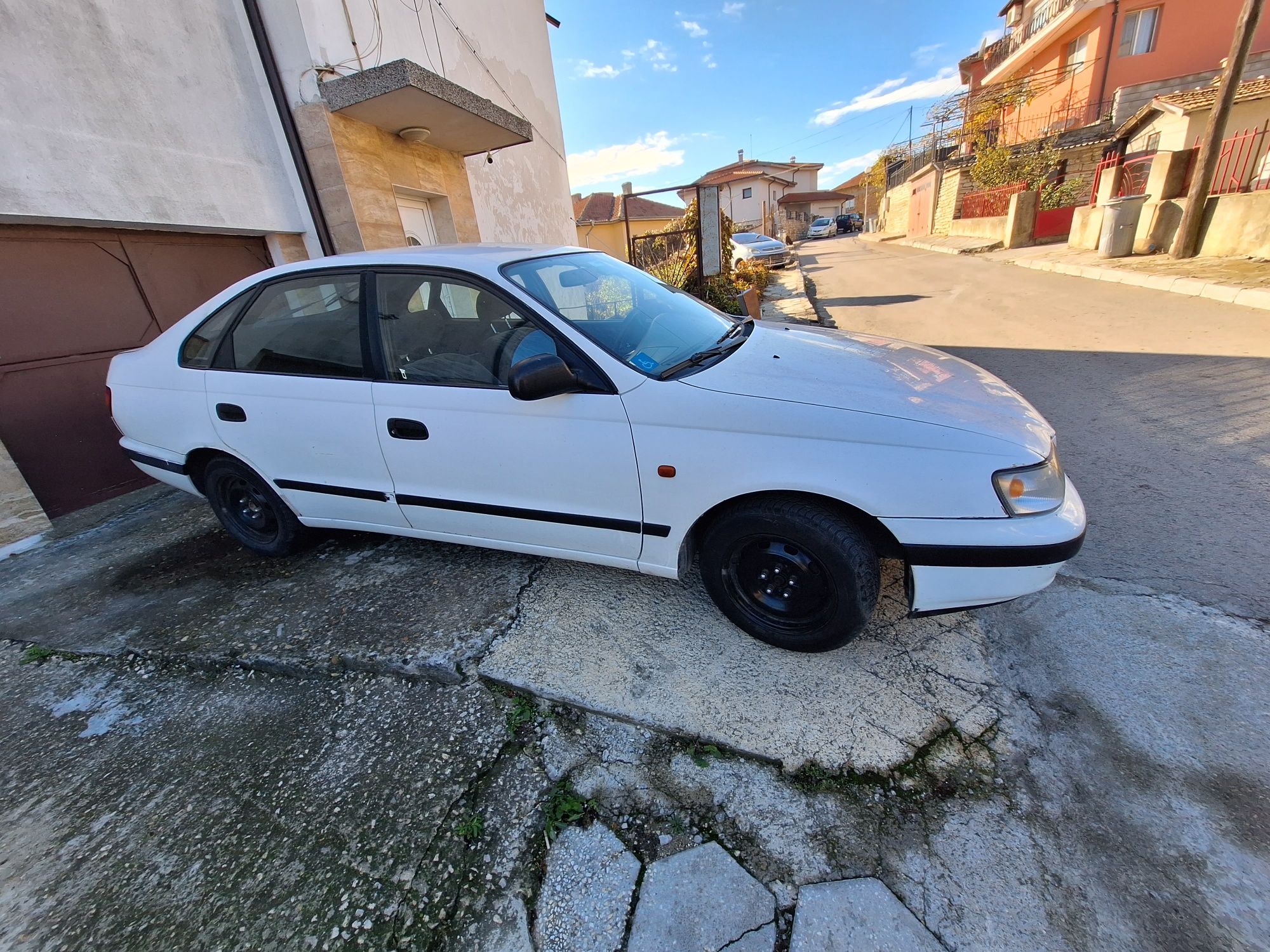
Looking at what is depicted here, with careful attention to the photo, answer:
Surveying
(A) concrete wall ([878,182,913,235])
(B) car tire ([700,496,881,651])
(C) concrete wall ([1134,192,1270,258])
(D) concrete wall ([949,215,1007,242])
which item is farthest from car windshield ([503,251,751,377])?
(A) concrete wall ([878,182,913,235])

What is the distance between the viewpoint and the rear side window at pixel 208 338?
288 cm

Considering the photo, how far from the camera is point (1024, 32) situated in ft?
86.2

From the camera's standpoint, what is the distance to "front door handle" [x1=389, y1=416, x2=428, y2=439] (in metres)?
2.38

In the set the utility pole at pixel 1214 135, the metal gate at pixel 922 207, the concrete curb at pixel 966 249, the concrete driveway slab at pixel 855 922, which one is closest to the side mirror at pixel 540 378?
the concrete driveway slab at pixel 855 922

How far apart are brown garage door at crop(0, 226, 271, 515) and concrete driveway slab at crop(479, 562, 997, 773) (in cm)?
414

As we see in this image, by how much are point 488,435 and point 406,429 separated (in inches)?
17.2

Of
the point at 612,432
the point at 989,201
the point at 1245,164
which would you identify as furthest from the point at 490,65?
the point at 989,201

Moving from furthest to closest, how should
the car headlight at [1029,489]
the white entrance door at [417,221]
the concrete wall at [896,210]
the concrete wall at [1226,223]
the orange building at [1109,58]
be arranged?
the concrete wall at [896,210] < the orange building at [1109,58] < the concrete wall at [1226,223] < the white entrance door at [417,221] < the car headlight at [1029,489]

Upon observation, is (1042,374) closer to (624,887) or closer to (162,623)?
(624,887)

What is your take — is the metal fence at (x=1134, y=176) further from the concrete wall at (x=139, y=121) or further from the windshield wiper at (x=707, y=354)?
the concrete wall at (x=139, y=121)

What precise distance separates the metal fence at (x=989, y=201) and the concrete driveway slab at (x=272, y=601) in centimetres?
2148

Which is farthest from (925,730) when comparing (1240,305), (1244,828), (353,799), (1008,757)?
(1240,305)

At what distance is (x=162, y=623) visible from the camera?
270cm

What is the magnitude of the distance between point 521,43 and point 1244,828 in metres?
12.1
